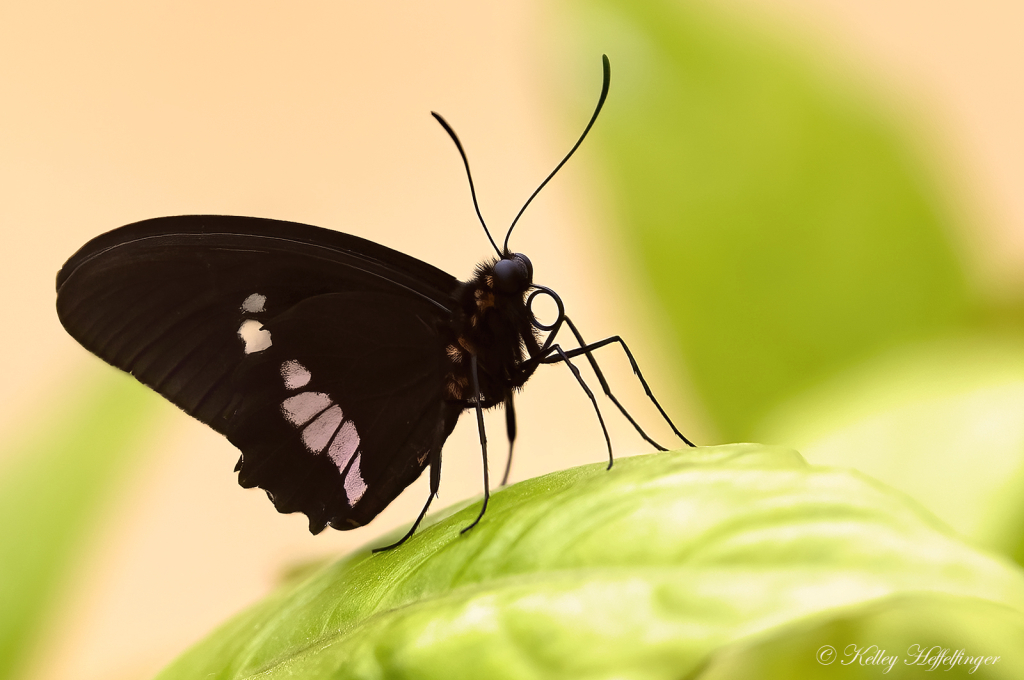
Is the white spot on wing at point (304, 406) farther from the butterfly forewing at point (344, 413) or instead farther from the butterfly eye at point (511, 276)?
the butterfly eye at point (511, 276)

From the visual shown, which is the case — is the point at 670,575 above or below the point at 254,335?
below

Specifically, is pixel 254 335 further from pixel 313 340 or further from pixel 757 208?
pixel 757 208

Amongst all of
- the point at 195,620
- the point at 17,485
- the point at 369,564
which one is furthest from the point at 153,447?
the point at 195,620

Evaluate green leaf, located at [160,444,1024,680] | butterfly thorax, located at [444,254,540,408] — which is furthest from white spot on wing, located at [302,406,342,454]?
green leaf, located at [160,444,1024,680]

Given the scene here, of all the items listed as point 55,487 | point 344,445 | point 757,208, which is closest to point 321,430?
point 344,445

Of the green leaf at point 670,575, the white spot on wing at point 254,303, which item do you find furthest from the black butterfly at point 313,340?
the green leaf at point 670,575

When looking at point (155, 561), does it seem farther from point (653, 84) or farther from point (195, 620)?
point (653, 84)

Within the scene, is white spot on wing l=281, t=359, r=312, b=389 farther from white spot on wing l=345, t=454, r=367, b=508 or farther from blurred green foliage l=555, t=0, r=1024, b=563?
blurred green foliage l=555, t=0, r=1024, b=563
